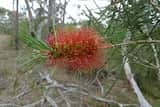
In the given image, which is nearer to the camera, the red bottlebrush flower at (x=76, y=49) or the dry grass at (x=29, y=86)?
the red bottlebrush flower at (x=76, y=49)

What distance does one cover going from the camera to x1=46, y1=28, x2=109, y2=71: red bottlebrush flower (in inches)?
35.8

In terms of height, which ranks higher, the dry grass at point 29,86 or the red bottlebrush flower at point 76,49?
the red bottlebrush flower at point 76,49

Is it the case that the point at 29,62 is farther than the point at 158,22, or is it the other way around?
the point at 158,22

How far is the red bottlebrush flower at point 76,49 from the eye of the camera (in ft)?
2.98

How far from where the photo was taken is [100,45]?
95 centimetres

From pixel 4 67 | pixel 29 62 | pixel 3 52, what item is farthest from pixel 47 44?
pixel 3 52

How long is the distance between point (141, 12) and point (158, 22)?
55 millimetres

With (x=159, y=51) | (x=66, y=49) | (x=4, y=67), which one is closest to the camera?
(x=66, y=49)

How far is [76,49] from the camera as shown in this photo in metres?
0.91

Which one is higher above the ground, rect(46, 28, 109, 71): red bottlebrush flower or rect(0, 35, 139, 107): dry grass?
rect(46, 28, 109, 71): red bottlebrush flower

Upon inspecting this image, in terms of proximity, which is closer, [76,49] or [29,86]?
[76,49]

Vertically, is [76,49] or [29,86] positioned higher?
[76,49]

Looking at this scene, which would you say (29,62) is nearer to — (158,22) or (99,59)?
(99,59)

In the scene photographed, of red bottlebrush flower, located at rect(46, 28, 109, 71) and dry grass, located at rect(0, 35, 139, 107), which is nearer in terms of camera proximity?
red bottlebrush flower, located at rect(46, 28, 109, 71)
